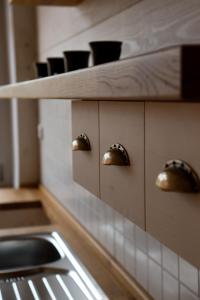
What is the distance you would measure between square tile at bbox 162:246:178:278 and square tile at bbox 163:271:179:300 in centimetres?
2

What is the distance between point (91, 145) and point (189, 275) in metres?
0.40

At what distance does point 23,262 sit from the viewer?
2.21m

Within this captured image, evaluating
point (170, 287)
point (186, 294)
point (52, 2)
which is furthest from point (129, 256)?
point (52, 2)

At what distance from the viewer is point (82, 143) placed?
1278mm

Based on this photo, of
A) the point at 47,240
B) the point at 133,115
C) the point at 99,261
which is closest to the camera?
the point at 133,115

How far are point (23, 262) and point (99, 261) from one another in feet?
1.40

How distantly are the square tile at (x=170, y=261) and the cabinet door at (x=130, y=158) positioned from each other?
0.33m

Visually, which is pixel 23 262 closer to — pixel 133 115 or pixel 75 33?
pixel 75 33

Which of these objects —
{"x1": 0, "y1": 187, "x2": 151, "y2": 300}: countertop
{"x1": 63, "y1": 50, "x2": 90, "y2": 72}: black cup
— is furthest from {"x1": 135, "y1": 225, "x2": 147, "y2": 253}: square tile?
{"x1": 63, "y1": 50, "x2": 90, "y2": 72}: black cup

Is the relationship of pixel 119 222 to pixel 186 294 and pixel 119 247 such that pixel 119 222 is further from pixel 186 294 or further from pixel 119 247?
pixel 186 294

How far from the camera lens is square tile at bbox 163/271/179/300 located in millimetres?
1367

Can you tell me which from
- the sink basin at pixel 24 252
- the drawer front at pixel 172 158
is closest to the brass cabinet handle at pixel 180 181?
the drawer front at pixel 172 158

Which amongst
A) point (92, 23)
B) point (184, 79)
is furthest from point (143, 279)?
point (184, 79)

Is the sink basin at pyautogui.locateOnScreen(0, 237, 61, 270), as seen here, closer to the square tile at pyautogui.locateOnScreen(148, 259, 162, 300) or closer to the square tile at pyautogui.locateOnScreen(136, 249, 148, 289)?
the square tile at pyautogui.locateOnScreen(136, 249, 148, 289)
